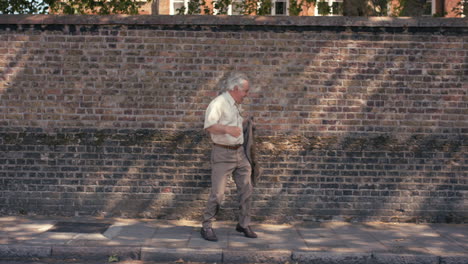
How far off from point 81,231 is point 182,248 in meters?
1.56

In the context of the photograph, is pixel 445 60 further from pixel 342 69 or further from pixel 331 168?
pixel 331 168

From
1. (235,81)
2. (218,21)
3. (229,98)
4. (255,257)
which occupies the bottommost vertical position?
(255,257)

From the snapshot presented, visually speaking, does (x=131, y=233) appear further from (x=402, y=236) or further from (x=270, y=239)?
(x=402, y=236)

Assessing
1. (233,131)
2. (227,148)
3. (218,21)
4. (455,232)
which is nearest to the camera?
(233,131)

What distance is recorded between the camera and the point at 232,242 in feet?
21.0

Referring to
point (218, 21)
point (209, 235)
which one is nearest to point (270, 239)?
point (209, 235)

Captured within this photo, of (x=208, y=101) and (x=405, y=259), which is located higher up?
(x=208, y=101)

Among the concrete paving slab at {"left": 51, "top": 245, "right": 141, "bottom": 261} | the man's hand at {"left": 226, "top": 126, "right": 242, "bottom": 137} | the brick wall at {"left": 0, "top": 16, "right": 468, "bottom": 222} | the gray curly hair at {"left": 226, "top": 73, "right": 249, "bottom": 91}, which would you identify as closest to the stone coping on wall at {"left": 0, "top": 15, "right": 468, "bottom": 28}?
the brick wall at {"left": 0, "top": 16, "right": 468, "bottom": 222}

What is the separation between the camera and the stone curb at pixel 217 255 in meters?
5.81

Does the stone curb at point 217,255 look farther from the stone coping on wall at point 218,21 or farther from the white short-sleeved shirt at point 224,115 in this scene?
the stone coping on wall at point 218,21

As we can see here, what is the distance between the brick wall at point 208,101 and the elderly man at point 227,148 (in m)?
1.16

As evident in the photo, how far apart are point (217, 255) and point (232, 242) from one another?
572 mm

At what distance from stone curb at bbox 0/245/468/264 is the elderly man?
599mm

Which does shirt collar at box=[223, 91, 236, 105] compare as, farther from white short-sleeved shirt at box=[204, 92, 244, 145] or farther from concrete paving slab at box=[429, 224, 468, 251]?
concrete paving slab at box=[429, 224, 468, 251]
